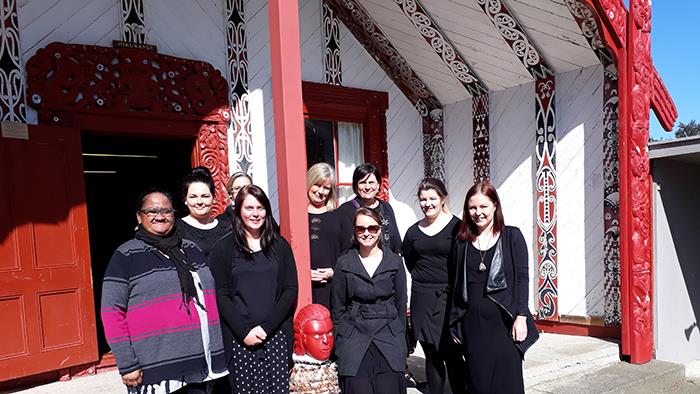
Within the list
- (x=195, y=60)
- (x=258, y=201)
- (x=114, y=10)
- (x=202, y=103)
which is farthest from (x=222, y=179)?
(x=258, y=201)

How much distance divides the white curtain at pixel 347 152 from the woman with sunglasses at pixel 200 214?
2554 mm

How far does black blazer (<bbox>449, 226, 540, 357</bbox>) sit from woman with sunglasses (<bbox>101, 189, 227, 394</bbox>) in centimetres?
125

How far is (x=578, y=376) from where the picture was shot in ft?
12.5

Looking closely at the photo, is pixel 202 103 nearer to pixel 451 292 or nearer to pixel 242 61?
pixel 242 61

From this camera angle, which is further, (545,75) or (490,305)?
(545,75)

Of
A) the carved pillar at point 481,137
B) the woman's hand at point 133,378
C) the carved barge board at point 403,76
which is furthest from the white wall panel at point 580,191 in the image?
the woman's hand at point 133,378

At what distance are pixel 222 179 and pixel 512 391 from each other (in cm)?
282

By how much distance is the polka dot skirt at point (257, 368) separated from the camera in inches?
88.8

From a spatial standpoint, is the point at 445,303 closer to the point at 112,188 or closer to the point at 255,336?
the point at 255,336

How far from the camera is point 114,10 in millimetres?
3861

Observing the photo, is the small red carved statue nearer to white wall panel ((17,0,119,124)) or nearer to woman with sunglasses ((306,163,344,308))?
woman with sunglasses ((306,163,344,308))

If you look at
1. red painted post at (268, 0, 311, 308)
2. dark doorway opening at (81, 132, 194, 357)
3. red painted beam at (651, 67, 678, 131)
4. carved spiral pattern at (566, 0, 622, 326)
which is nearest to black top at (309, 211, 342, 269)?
red painted post at (268, 0, 311, 308)

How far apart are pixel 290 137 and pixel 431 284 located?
1120mm

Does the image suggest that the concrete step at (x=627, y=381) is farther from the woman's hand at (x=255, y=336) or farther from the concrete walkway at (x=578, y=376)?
the woman's hand at (x=255, y=336)
